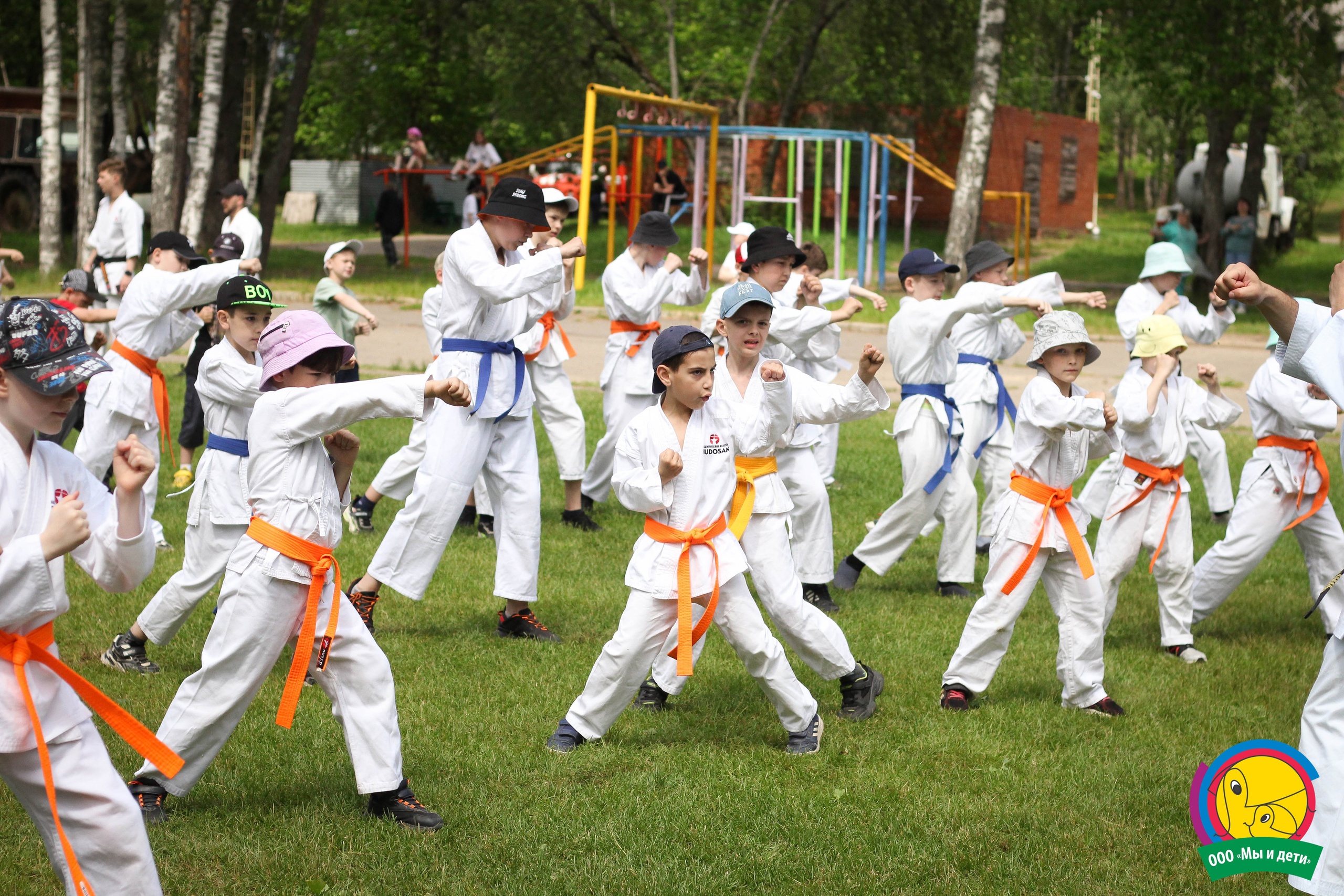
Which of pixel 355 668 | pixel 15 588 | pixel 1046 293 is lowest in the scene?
pixel 355 668

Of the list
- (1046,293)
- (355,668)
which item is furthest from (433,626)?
(1046,293)

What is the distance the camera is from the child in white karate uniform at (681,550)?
5.44m

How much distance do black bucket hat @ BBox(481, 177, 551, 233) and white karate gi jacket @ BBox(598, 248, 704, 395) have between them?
3.00m

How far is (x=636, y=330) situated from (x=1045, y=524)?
4.56 m

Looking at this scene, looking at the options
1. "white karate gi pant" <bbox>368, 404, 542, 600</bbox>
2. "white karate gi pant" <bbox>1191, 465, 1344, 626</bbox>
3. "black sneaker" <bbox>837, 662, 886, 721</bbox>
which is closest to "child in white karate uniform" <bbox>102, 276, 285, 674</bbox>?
"white karate gi pant" <bbox>368, 404, 542, 600</bbox>

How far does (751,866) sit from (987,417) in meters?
4.99

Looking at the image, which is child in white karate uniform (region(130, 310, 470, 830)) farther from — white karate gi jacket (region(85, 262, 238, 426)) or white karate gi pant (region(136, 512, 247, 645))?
white karate gi jacket (region(85, 262, 238, 426))

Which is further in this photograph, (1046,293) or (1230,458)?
(1230,458)

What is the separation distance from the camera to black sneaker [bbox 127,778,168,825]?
489 centimetres

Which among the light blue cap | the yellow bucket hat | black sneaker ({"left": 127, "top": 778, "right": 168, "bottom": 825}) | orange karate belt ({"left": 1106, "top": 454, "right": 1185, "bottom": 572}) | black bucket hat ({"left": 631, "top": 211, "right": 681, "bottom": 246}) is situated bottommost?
black sneaker ({"left": 127, "top": 778, "right": 168, "bottom": 825})

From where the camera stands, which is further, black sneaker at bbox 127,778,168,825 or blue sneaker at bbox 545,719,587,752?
blue sneaker at bbox 545,719,587,752

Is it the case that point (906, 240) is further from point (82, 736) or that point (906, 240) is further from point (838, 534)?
point (82, 736)

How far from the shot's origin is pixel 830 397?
6152 millimetres

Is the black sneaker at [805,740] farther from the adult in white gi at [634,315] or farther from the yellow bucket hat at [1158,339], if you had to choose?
the adult in white gi at [634,315]
